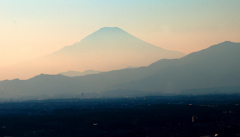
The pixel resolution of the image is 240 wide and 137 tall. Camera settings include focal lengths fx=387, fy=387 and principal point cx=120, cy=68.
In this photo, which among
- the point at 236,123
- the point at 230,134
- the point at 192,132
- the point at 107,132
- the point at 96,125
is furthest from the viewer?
the point at 96,125

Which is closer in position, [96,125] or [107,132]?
[107,132]

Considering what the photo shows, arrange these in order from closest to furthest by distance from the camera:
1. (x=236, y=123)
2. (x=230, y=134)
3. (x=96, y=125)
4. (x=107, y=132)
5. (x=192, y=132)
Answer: (x=230, y=134) < (x=192, y=132) < (x=107, y=132) < (x=236, y=123) < (x=96, y=125)

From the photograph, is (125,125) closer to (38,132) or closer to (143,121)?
(143,121)

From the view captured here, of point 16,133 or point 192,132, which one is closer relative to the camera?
point 192,132

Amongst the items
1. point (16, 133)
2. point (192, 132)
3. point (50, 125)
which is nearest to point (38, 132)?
point (16, 133)

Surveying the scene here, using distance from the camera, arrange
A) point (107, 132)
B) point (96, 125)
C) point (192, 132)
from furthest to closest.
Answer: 1. point (96, 125)
2. point (107, 132)
3. point (192, 132)

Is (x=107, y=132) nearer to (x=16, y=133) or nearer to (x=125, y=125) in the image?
(x=125, y=125)

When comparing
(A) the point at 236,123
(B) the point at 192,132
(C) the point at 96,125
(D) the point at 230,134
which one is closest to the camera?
(D) the point at 230,134

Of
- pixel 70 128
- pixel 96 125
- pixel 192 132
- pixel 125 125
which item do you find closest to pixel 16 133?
pixel 70 128
